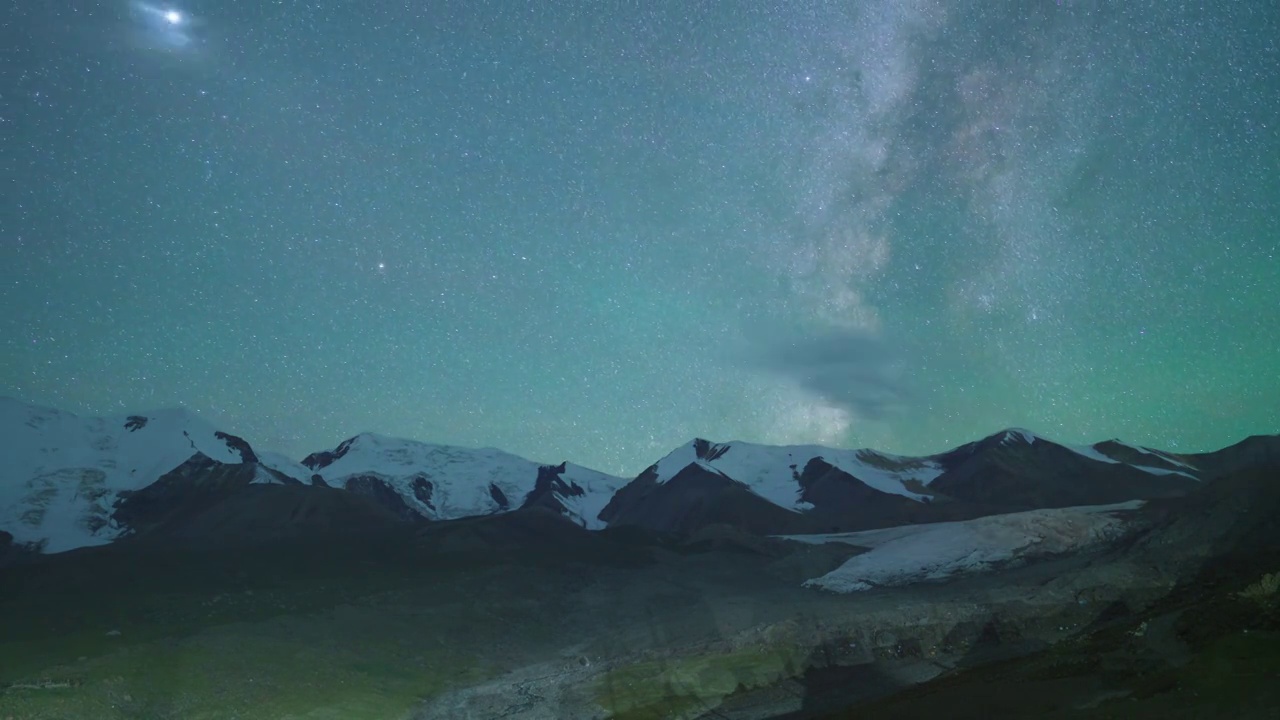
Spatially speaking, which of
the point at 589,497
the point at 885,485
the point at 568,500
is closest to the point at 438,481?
the point at 568,500

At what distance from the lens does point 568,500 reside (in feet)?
606

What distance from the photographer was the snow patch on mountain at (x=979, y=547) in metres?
68.9

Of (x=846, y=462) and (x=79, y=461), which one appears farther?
(x=846, y=462)

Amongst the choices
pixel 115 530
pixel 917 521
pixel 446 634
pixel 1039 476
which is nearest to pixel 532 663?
pixel 446 634

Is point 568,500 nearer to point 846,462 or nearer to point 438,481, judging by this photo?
point 438,481

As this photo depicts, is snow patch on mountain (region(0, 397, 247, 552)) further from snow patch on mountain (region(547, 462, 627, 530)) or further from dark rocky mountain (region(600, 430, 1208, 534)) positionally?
dark rocky mountain (region(600, 430, 1208, 534))

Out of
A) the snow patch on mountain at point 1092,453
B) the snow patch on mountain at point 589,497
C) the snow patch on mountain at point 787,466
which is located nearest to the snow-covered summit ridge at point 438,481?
the snow patch on mountain at point 589,497

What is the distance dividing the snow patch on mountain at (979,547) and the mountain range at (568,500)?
3779 centimetres

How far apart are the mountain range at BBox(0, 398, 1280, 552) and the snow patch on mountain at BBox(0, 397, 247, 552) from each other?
0.95 ft

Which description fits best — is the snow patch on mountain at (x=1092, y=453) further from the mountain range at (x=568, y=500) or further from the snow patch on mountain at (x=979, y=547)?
the snow patch on mountain at (x=979, y=547)

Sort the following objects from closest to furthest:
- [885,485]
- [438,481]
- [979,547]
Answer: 1. [979,547]
2. [885,485]
3. [438,481]

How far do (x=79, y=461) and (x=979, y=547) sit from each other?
5947 inches

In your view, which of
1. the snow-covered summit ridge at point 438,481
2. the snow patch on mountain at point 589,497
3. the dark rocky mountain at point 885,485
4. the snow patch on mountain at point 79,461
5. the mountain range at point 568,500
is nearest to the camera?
the mountain range at point 568,500

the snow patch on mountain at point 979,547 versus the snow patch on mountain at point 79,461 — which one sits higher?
the snow patch on mountain at point 79,461
